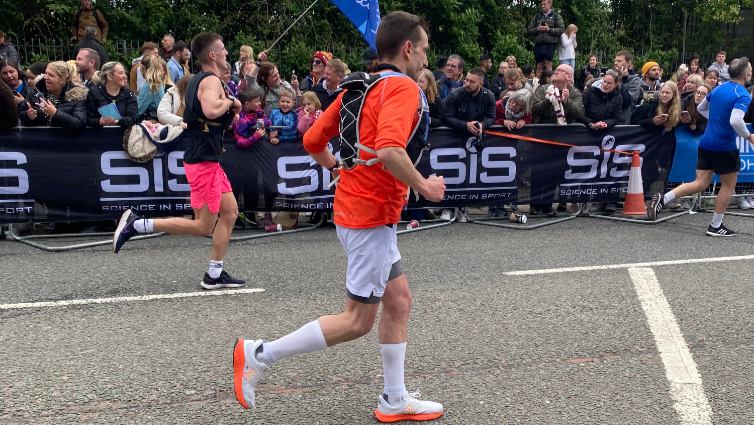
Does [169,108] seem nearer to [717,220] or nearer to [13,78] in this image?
[13,78]

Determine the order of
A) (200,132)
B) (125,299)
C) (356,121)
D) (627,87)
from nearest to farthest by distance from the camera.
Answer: (356,121) → (125,299) → (200,132) → (627,87)

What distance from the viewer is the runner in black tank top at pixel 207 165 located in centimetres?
609

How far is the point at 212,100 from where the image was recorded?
6039 millimetres

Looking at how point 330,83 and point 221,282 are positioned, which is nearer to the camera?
point 221,282

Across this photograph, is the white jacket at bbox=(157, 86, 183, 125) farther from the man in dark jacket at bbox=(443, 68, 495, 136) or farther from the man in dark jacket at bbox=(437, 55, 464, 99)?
the man in dark jacket at bbox=(437, 55, 464, 99)

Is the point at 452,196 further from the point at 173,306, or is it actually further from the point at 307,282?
the point at 173,306

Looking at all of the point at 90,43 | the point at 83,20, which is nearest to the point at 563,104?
the point at 90,43

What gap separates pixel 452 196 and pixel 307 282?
11.8ft

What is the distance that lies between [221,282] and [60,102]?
386 centimetres

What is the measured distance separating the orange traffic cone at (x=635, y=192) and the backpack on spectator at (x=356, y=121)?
7.35 meters

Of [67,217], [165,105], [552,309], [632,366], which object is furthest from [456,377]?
[67,217]

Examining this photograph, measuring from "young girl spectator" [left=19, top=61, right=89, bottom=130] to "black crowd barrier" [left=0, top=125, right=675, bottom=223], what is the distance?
19cm

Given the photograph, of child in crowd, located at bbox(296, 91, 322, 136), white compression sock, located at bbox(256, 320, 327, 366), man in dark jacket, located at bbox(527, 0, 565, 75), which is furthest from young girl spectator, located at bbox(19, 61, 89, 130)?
man in dark jacket, located at bbox(527, 0, 565, 75)

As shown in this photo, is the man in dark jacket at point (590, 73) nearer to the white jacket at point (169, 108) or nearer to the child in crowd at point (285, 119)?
the child in crowd at point (285, 119)
